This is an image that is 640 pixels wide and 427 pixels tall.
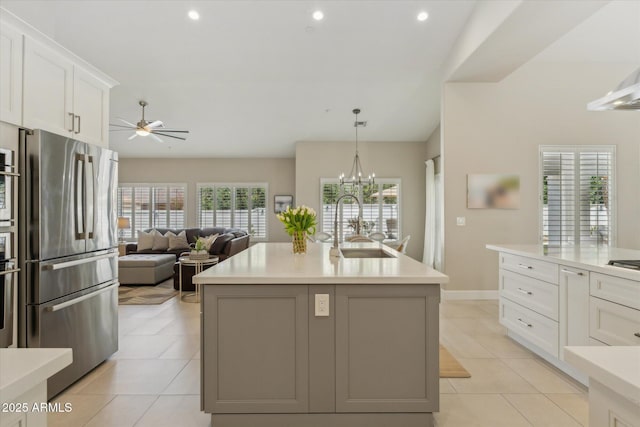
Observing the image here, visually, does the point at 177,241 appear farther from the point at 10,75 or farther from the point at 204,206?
the point at 10,75

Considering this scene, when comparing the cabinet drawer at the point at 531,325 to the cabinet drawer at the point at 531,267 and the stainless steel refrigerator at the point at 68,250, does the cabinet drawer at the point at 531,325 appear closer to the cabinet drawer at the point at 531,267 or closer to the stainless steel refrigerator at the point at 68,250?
the cabinet drawer at the point at 531,267

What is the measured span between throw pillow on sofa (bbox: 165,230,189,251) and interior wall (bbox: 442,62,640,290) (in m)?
5.64

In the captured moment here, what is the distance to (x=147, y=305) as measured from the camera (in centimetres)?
490

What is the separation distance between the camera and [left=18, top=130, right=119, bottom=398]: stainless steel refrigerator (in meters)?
2.21

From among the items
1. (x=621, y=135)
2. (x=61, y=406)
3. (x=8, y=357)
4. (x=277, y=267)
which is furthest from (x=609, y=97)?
(x=61, y=406)

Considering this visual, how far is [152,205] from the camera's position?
30.8 ft

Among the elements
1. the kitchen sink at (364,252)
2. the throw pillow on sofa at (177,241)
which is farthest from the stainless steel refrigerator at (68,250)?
the throw pillow on sofa at (177,241)

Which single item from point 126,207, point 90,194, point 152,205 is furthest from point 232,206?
point 90,194

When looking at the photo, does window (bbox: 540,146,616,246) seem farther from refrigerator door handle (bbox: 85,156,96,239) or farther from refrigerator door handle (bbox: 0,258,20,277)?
refrigerator door handle (bbox: 0,258,20,277)

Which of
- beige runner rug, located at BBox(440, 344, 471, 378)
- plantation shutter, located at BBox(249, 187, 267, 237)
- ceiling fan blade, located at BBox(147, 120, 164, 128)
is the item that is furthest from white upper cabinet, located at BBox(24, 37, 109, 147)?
plantation shutter, located at BBox(249, 187, 267, 237)

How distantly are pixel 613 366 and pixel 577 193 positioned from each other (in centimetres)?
528

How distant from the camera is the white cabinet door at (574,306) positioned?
8.16 feet

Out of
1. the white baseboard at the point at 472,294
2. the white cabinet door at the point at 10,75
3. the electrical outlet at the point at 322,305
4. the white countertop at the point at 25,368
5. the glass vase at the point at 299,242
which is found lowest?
the white baseboard at the point at 472,294

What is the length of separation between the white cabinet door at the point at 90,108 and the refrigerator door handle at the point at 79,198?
0.86 ft
